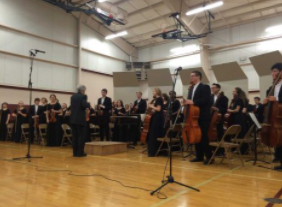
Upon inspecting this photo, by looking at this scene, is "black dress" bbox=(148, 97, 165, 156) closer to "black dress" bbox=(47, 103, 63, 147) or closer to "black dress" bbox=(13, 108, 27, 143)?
"black dress" bbox=(47, 103, 63, 147)

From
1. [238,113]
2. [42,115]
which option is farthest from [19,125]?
[238,113]

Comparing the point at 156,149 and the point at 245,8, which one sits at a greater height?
the point at 245,8

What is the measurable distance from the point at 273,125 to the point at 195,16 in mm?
10635

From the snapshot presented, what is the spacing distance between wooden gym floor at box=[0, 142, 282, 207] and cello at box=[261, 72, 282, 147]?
51cm

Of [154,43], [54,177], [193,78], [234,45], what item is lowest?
[54,177]

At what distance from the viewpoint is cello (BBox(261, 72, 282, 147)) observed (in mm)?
3697

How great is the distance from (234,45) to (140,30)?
5669mm

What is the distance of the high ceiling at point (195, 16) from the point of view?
481 inches

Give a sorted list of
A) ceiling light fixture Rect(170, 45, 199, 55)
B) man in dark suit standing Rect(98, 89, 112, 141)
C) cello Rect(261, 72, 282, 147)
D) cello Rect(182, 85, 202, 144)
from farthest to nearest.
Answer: ceiling light fixture Rect(170, 45, 199, 55)
man in dark suit standing Rect(98, 89, 112, 141)
cello Rect(182, 85, 202, 144)
cello Rect(261, 72, 282, 147)

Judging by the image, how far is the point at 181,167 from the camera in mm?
4316

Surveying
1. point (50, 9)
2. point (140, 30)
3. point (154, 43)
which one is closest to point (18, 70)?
point (50, 9)

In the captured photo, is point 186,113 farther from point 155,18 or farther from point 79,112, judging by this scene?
point 155,18

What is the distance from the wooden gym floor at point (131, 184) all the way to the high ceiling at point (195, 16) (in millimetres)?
10195

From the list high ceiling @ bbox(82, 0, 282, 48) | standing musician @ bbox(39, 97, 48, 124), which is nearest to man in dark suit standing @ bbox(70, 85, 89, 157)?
standing musician @ bbox(39, 97, 48, 124)
